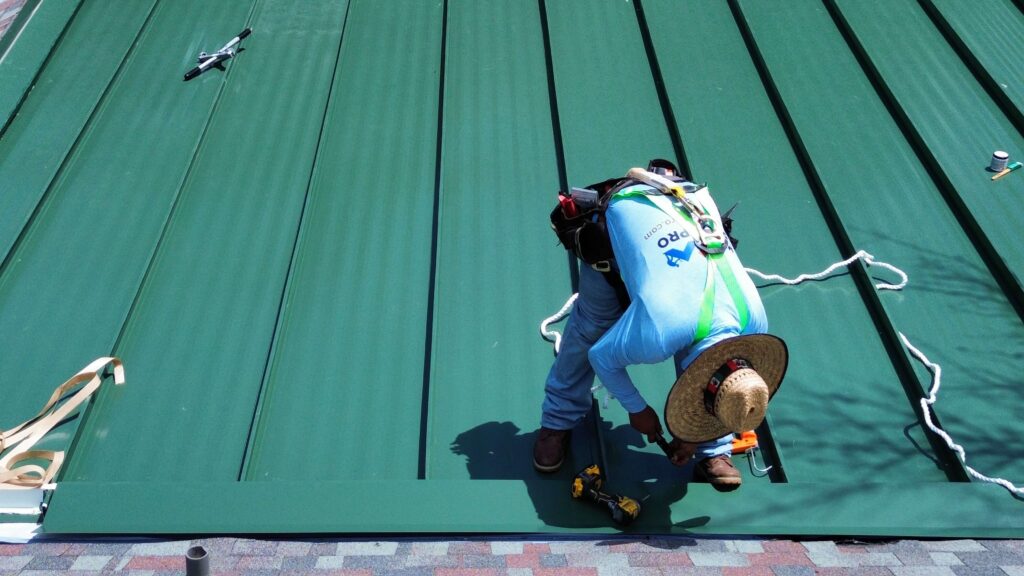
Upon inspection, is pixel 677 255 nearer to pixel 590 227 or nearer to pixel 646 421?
pixel 590 227

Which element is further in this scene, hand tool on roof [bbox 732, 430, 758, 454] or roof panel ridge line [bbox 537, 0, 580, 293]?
roof panel ridge line [bbox 537, 0, 580, 293]

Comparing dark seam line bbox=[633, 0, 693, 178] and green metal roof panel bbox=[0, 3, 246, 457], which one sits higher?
dark seam line bbox=[633, 0, 693, 178]

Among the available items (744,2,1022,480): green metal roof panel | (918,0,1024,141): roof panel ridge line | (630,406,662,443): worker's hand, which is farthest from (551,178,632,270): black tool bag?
(918,0,1024,141): roof panel ridge line

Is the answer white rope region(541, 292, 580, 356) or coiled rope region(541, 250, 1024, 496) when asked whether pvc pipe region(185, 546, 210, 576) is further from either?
white rope region(541, 292, 580, 356)

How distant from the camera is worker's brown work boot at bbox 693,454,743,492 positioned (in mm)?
4430

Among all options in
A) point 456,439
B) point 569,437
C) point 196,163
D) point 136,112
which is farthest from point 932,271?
point 136,112

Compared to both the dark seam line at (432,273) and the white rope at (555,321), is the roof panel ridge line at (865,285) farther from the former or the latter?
the dark seam line at (432,273)

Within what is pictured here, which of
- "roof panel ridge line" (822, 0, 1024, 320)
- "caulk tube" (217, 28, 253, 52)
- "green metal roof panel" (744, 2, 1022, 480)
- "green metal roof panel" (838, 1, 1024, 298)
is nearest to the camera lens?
"green metal roof panel" (744, 2, 1022, 480)

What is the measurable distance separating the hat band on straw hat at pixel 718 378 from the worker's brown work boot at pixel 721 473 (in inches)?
22.7

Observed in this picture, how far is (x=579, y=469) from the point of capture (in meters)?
4.72

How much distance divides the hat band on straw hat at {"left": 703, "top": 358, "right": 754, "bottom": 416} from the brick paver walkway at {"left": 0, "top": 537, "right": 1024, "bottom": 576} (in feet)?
2.15

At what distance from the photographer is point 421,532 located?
4.29 meters

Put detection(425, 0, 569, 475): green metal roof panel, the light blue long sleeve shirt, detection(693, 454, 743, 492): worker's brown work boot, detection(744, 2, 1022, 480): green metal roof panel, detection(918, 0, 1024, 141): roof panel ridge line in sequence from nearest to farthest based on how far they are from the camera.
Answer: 1. the light blue long sleeve shirt
2. detection(693, 454, 743, 492): worker's brown work boot
3. detection(425, 0, 569, 475): green metal roof panel
4. detection(744, 2, 1022, 480): green metal roof panel
5. detection(918, 0, 1024, 141): roof panel ridge line

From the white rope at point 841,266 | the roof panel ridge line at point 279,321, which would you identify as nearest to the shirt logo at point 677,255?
the white rope at point 841,266
